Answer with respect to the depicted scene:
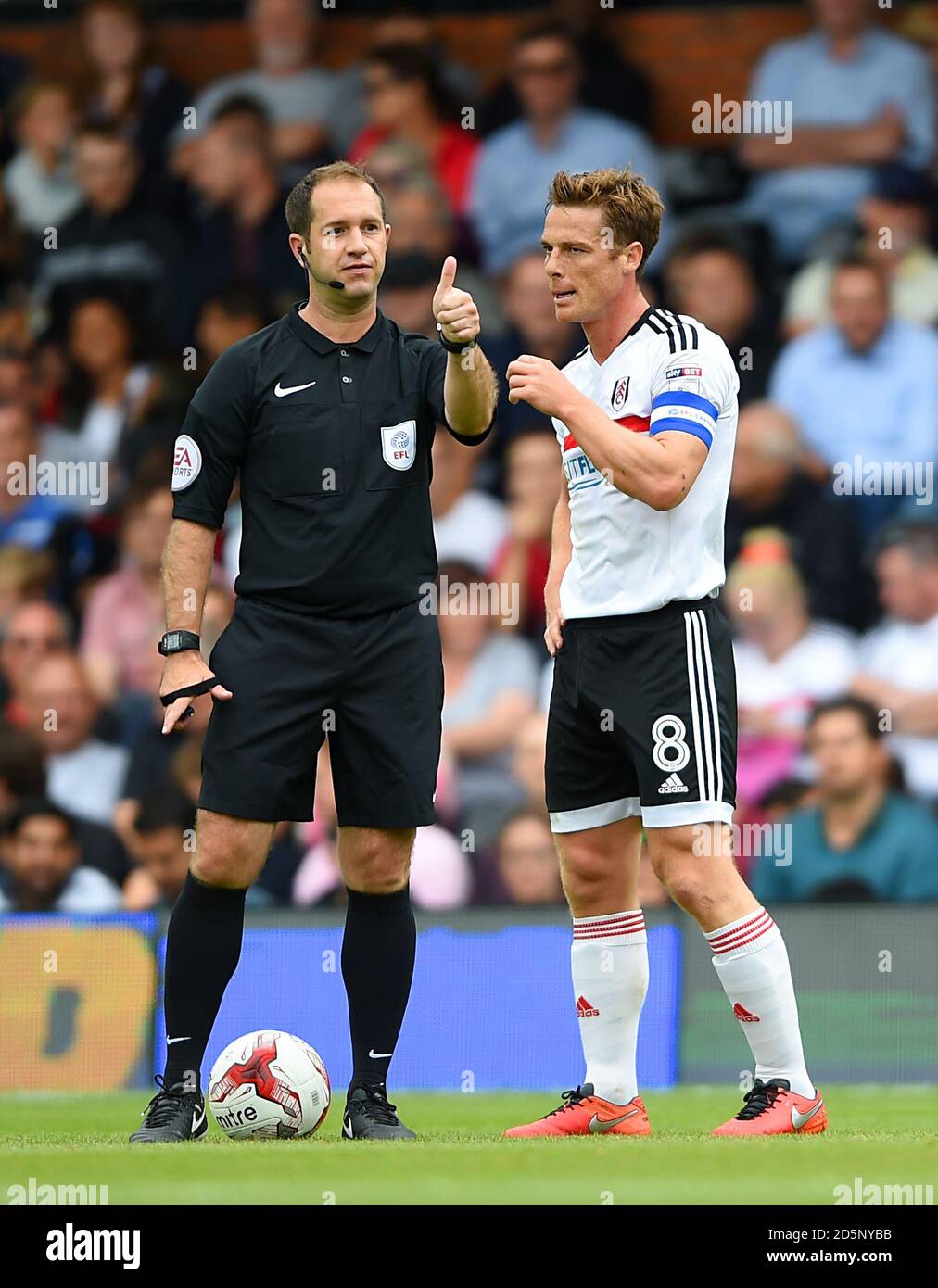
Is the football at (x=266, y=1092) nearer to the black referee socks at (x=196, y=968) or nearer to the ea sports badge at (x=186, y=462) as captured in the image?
the black referee socks at (x=196, y=968)

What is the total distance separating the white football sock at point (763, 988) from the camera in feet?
17.5

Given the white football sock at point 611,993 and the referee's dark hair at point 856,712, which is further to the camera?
the referee's dark hair at point 856,712

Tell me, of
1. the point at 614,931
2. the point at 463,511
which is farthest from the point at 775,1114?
the point at 463,511

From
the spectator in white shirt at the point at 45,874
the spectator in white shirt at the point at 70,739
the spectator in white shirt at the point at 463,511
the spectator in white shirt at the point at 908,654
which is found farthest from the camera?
the spectator in white shirt at the point at 463,511

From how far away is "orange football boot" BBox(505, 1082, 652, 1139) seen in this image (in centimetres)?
556

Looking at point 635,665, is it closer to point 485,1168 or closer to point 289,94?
point 485,1168

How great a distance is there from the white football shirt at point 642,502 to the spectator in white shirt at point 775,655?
4208 mm

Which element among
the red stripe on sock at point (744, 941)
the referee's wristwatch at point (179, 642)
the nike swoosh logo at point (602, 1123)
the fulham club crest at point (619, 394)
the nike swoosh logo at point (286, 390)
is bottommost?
the nike swoosh logo at point (602, 1123)

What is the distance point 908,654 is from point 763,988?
480 cm

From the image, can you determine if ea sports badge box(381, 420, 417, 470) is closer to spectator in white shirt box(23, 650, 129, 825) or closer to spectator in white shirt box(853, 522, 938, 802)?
spectator in white shirt box(853, 522, 938, 802)

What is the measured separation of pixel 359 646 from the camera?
5.62 m

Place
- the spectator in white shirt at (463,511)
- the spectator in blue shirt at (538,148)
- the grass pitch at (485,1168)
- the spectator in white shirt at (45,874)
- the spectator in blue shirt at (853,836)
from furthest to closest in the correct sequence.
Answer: the spectator in blue shirt at (538,148) < the spectator in white shirt at (463,511) < the spectator in white shirt at (45,874) < the spectator in blue shirt at (853,836) < the grass pitch at (485,1168)

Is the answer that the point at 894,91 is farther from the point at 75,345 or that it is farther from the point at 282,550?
the point at 282,550

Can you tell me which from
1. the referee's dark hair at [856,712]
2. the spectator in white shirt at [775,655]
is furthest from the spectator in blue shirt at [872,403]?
the referee's dark hair at [856,712]
